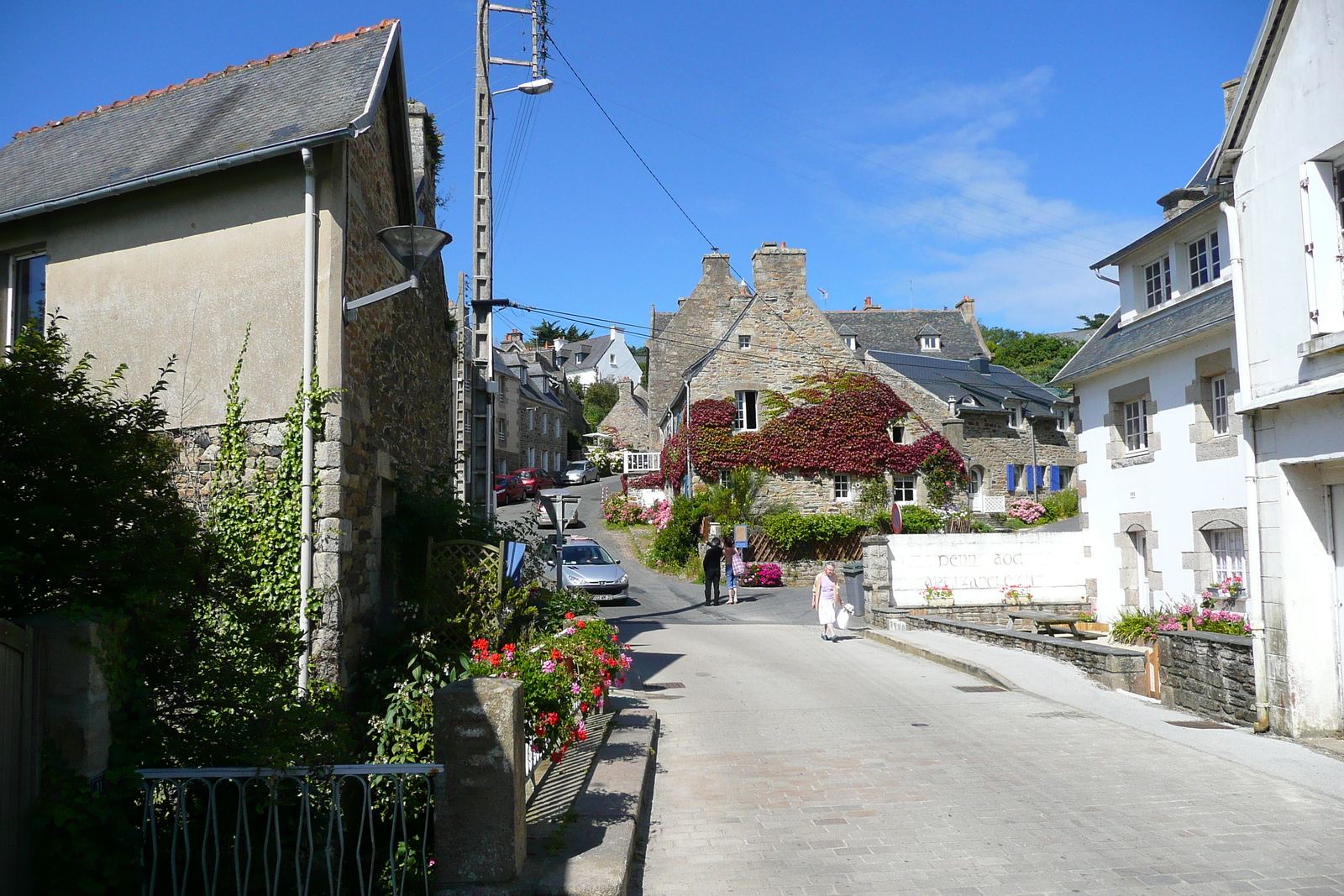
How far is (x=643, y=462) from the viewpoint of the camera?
133ft

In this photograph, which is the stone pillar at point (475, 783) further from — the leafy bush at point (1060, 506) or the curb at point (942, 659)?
the leafy bush at point (1060, 506)

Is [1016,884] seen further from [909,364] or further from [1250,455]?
[909,364]

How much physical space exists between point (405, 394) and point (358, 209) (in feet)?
8.85

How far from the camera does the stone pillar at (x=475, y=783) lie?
14.5ft

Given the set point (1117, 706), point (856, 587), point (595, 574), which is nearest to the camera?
point (1117, 706)

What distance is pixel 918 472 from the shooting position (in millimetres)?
31812

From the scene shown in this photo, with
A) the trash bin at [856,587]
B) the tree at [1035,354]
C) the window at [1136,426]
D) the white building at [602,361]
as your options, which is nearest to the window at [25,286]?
the window at [1136,426]

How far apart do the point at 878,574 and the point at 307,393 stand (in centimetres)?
1459

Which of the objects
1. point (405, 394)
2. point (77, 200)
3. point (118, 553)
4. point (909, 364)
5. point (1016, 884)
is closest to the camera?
point (118, 553)

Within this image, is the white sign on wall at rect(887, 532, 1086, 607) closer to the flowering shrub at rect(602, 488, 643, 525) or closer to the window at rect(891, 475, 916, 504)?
the window at rect(891, 475, 916, 504)

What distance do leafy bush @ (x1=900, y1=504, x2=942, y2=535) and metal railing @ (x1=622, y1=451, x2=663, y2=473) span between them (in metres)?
10.9

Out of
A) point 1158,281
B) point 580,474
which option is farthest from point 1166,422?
point 580,474

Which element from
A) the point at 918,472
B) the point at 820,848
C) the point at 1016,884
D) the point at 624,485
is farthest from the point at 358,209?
the point at 624,485

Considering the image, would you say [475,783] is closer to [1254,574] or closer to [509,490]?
[1254,574]
